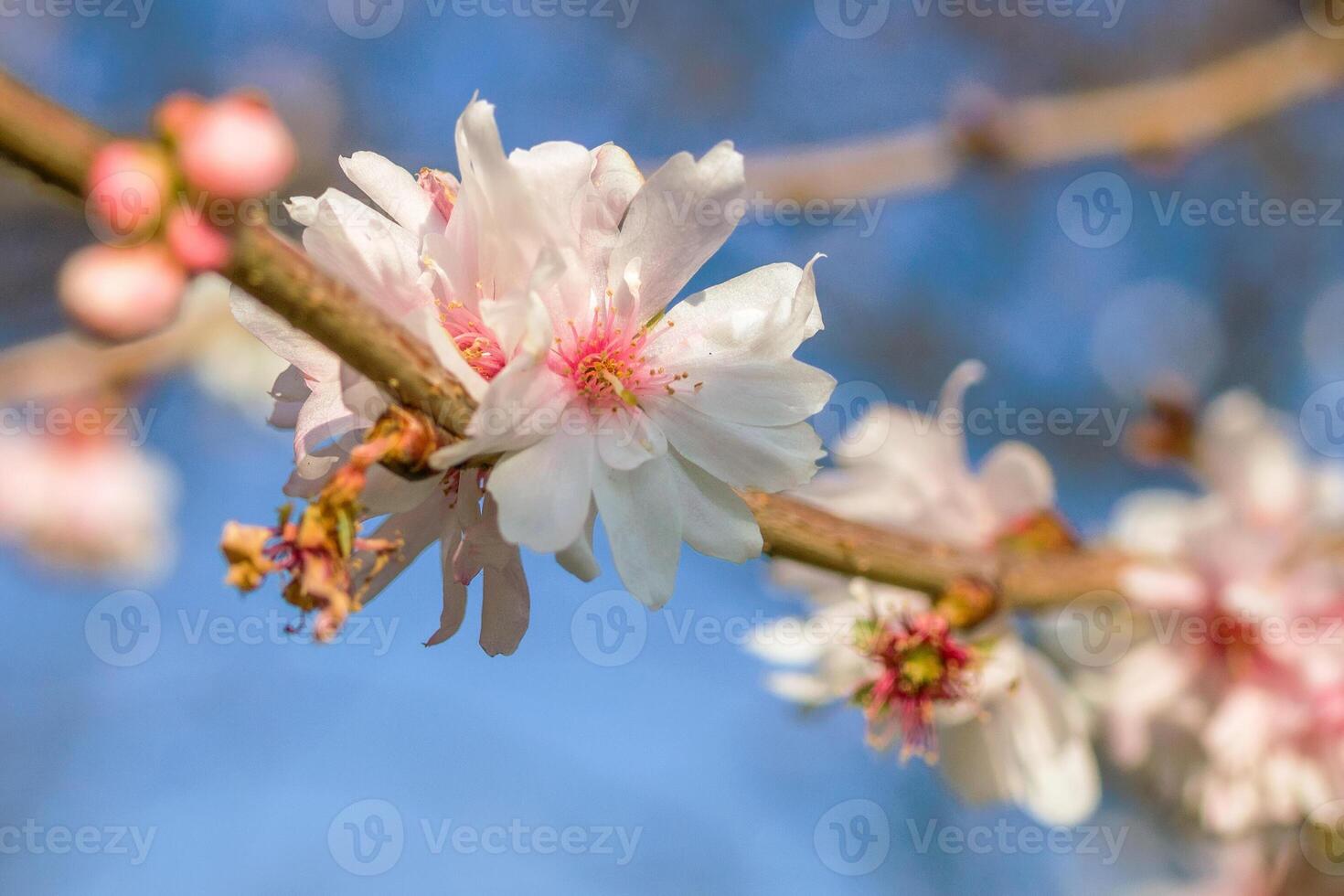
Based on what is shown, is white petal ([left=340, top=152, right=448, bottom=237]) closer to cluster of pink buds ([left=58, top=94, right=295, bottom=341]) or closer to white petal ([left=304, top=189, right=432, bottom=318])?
white petal ([left=304, top=189, right=432, bottom=318])

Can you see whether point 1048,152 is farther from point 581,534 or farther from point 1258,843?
Result: point 581,534

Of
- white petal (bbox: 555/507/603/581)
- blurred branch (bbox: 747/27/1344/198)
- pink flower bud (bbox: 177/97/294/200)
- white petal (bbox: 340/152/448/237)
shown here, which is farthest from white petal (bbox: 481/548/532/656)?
blurred branch (bbox: 747/27/1344/198)

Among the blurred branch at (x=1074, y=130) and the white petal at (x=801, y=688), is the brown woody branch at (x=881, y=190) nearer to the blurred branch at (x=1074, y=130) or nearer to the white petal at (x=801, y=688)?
the blurred branch at (x=1074, y=130)

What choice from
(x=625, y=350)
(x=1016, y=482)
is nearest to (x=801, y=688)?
(x=1016, y=482)

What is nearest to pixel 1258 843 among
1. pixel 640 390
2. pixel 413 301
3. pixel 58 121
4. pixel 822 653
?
pixel 822 653

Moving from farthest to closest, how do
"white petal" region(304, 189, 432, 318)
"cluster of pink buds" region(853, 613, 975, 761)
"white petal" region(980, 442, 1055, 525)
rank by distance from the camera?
"white petal" region(980, 442, 1055, 525)
"cluster of pink buds" region(853, 613, 975, 761)
"white petal" region(304, 189, 432, 318)

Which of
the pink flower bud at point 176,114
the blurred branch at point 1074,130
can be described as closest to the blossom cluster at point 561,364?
the pink flower bud at point 176,114
